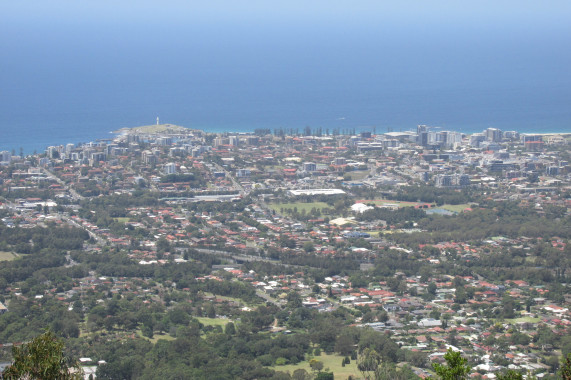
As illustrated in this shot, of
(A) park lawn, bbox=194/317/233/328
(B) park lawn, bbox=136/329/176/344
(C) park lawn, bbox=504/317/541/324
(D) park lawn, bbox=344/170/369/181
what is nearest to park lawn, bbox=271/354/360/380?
(B) park lawn, bbox=136/329/176/344

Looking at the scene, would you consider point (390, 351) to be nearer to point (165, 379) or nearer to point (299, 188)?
point (165, 379)

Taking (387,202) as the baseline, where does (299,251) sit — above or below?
below

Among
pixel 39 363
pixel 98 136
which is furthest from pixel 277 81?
pixel 39 363

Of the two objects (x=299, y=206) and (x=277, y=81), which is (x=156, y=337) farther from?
(x=277, y=81)

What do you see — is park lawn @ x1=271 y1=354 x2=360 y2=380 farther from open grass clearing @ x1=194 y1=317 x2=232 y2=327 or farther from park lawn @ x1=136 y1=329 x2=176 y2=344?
open grass clearing @ x1=194 y1=317 x2=232 y2=327

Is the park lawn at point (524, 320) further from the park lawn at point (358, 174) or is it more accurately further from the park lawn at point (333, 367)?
the park lawn at point (358, 174)

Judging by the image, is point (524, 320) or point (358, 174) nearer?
point (524, 320)

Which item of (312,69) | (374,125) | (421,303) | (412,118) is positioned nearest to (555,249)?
(421,303)
